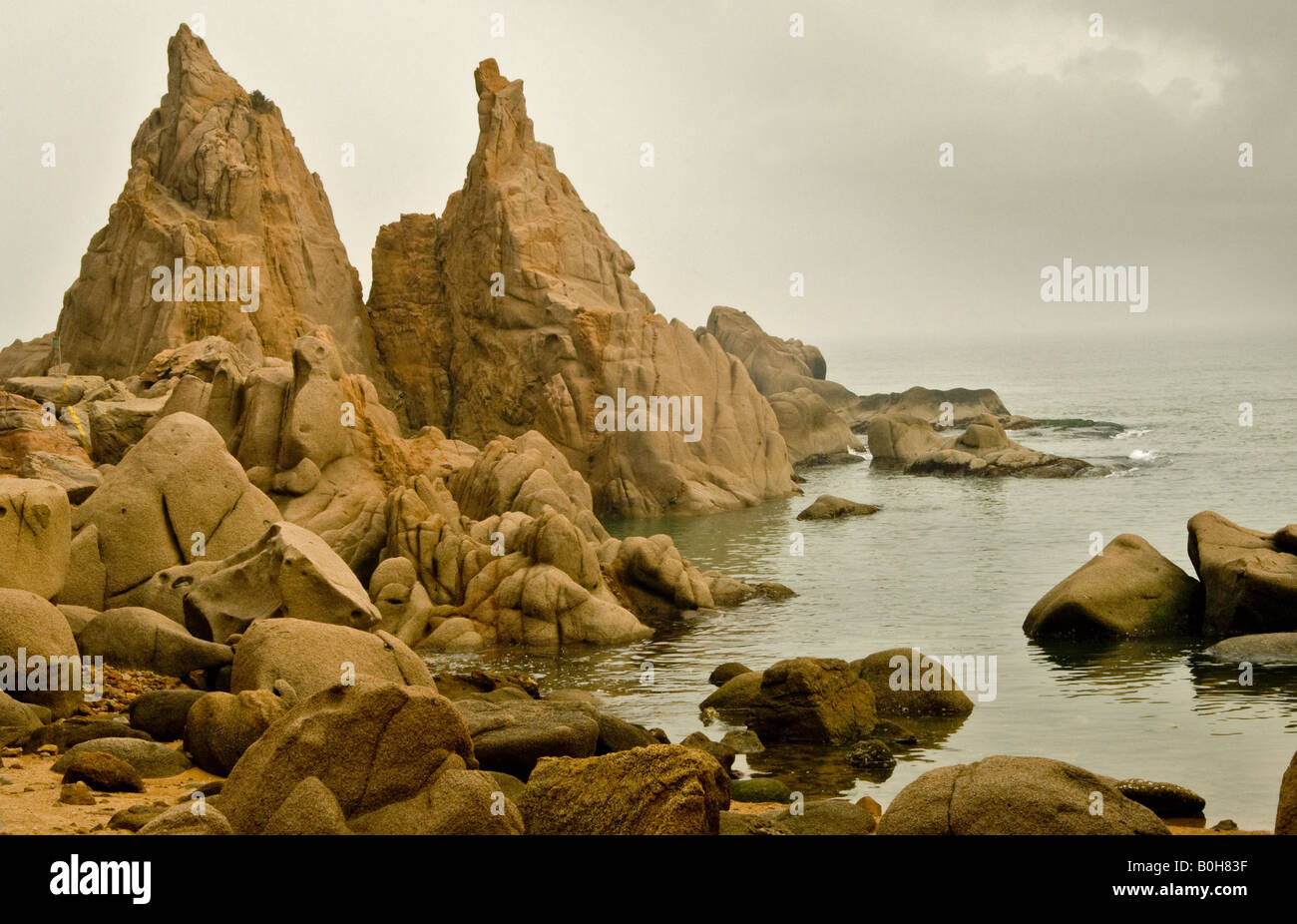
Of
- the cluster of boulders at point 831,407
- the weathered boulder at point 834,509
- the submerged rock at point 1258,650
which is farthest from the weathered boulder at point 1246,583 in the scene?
the cluster of boulders at point 831,407

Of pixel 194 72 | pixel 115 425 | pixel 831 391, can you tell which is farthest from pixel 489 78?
pixel 115 425

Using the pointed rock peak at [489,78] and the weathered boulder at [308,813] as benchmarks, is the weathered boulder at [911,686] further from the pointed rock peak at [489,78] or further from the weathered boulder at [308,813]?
the pointed rock peak at [489,78]

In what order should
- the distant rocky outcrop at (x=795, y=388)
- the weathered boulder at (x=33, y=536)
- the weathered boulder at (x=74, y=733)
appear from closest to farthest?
the weathered boulder at (x=74, y=733)
the weathered boulder at (x=33, y=536)
the distant rocky outcrop at (x=795, y=388)

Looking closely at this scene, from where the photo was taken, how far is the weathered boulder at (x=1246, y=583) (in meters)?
26.2

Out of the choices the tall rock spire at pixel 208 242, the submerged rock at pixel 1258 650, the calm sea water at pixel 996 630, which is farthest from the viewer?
the tall rock spire at pixel 208 242

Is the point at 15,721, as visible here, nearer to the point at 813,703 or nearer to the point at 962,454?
the point at 813,703

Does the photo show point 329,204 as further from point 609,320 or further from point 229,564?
point 229,564

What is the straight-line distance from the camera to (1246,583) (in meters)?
26.4

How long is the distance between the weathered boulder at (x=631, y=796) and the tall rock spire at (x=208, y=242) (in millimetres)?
46165

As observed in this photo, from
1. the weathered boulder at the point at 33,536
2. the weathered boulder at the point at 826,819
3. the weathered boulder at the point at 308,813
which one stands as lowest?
the weathered boulder at the point at 826,819

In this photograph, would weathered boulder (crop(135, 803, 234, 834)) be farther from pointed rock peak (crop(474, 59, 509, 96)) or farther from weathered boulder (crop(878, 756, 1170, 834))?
pointed rock peak (crop(474, 59, 509, 96))

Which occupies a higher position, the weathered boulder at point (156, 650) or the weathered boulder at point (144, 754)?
the weathered boulder at point (156, 650)

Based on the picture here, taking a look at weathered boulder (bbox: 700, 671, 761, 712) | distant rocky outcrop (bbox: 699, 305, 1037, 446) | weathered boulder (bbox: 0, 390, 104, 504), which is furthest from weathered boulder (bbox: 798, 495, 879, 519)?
weathered boulder (bbox: 700, 671, 761, 712)
